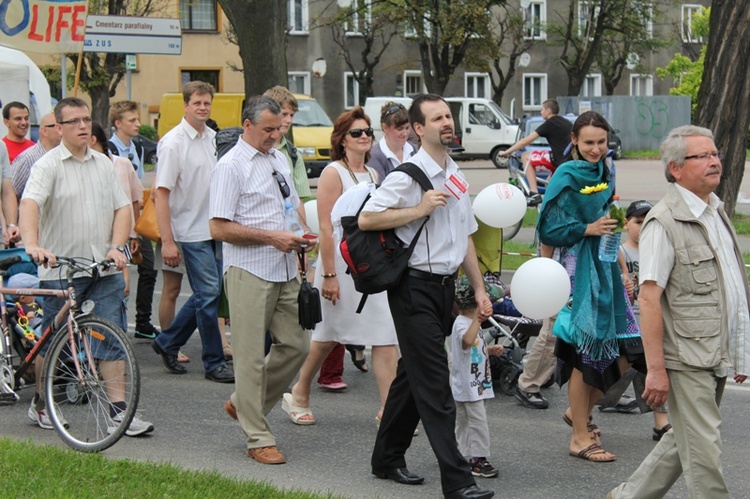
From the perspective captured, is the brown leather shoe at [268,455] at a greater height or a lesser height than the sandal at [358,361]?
greater

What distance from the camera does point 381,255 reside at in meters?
5.57

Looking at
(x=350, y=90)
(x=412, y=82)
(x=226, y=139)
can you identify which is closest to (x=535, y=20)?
(x=412, y=82)

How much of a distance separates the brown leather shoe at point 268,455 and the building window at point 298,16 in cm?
4514

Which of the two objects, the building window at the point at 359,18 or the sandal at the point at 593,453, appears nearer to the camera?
the sandal at the point at 593,453

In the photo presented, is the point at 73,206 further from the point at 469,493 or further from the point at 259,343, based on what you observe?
the point at 469,493

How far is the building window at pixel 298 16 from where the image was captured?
5028 centimetres

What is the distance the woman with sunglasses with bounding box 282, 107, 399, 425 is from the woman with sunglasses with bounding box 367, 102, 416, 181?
16.7 inches

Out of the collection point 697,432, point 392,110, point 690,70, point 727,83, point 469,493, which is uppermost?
point 690,70

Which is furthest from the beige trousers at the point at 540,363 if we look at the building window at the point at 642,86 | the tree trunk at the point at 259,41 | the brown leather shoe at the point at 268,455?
the building window at the point at 642,86

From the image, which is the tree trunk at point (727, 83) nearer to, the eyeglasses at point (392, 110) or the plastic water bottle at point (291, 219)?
the eyeglasses at point (392, 110)

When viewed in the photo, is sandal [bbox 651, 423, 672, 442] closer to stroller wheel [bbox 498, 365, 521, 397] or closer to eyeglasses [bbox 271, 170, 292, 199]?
stroller wheel [bbox 498, 365, 521, 397]

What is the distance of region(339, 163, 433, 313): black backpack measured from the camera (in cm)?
555

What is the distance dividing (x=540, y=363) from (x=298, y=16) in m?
44.4

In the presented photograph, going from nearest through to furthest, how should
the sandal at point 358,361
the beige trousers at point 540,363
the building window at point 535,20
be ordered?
the beige trousers at point 540,363 → the sandal at point 358,361 → the building window at point 535,20
